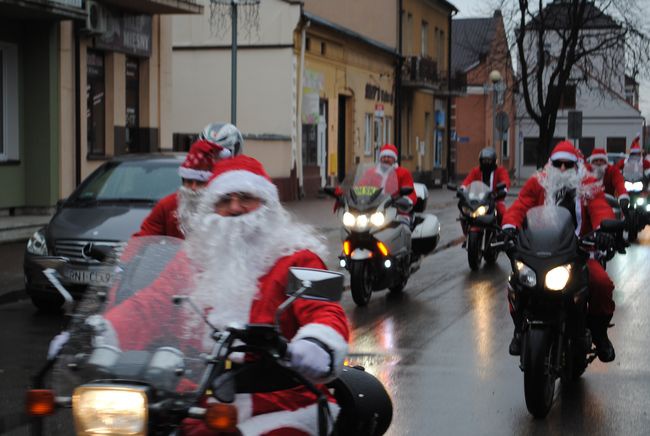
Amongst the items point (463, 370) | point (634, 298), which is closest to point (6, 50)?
point (634, 298)

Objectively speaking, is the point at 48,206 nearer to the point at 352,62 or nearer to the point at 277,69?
the point at 277,69

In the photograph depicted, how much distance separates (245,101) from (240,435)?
96.4ft

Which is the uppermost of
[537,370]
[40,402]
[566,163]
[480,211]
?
[566,163]

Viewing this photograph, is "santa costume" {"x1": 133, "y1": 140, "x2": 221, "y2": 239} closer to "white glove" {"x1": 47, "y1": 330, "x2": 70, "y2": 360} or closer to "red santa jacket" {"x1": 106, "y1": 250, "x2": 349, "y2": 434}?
"red santa jacket" {"x1": 106, "y1": 250, "x2": 349, "y2": 434}

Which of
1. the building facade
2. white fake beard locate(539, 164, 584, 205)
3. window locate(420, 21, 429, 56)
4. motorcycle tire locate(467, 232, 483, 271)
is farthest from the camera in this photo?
window locate(420, 21, 429, 56)

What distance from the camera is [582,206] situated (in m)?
7.81

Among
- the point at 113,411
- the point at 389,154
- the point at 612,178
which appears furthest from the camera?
the point at 612,178

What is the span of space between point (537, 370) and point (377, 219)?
5.59m

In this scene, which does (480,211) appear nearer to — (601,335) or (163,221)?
(601,335)

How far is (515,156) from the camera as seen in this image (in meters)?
74.8

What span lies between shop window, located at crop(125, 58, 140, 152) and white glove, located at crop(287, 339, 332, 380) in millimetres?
19859

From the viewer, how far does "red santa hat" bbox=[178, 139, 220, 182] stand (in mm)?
6453

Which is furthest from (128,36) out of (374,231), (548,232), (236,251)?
(236,251)

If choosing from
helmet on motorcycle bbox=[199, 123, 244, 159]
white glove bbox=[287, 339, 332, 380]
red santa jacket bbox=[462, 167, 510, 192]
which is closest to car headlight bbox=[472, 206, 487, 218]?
red santa jacket bbox=[462, 167, 510, 192]
